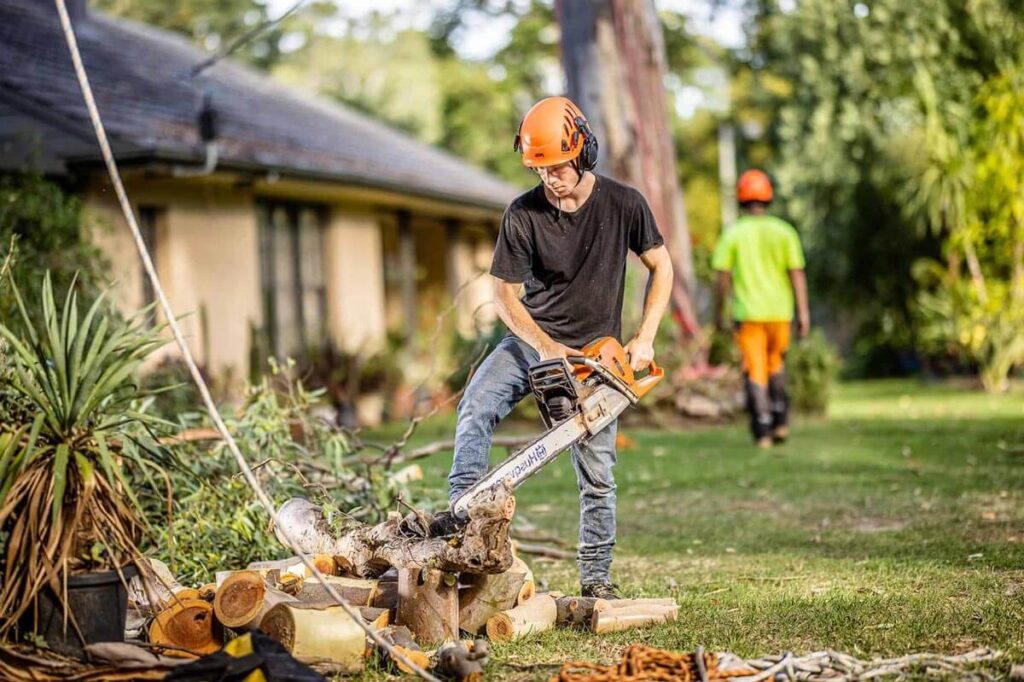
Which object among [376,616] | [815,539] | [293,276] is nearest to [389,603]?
[376,616]

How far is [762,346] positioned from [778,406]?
0.62 metres

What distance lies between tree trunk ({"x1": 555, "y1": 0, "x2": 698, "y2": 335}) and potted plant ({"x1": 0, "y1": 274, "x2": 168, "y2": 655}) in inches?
475

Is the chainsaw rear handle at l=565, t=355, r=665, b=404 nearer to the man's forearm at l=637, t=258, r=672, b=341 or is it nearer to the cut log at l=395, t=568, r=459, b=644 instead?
the man's forearm at l=637, t=258, r=672, b=341

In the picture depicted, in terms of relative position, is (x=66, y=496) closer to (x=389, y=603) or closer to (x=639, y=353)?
(x=389, y=603)

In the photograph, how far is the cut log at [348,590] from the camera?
575 cm

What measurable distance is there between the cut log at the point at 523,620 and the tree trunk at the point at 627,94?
437 inches

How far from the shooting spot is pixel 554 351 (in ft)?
19.5

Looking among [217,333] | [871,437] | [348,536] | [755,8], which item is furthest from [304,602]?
[755,8]

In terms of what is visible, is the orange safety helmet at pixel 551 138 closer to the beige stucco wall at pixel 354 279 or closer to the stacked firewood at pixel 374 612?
the stacked firewood at pixel 374 612

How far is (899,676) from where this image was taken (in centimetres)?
461

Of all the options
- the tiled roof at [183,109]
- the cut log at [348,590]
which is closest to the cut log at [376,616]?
the cut log at [348,590]

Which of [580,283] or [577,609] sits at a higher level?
[580,283]

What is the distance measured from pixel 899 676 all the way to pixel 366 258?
56.9 ft

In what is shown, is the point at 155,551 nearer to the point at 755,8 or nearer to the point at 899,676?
the point at 899,676
